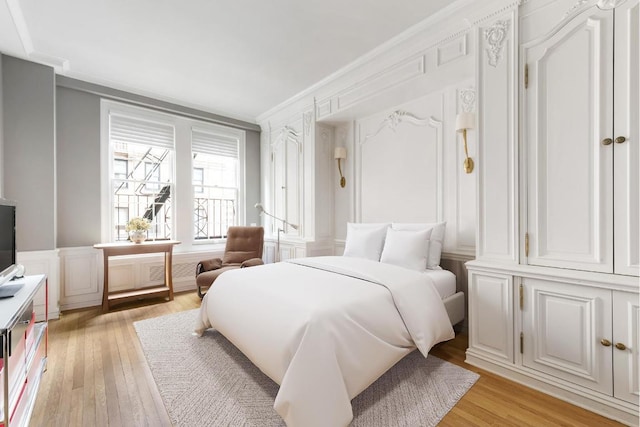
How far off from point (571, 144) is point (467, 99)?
1.11 meters

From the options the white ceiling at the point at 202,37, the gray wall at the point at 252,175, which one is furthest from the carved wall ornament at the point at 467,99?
the gray wall at the point at 252,175

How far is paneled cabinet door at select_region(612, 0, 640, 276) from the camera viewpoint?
62.9 inches

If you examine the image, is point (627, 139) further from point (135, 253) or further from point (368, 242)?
point (135, 253)

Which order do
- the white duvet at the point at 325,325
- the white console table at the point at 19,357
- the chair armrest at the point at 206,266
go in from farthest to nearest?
the chair armrest at the point at 206,266
the white duvet at the point at 325,325
the white console table at the point at 19,357

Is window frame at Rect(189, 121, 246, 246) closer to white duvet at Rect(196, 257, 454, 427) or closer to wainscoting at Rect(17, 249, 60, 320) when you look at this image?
wainscoting at Rect(17, 249, 60, 320)

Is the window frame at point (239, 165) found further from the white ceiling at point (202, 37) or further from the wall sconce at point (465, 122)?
the wall sconce at point (465, 122)

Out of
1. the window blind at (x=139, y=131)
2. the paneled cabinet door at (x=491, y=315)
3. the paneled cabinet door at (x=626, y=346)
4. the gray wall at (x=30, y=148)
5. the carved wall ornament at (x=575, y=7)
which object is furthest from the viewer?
the window blind at (x=139, y=131)

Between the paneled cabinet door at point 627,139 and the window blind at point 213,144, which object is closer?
the paneled cabinet door at point 627,139

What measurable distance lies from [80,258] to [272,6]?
3682mm

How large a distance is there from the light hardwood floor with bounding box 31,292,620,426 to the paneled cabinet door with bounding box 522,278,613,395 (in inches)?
7.6

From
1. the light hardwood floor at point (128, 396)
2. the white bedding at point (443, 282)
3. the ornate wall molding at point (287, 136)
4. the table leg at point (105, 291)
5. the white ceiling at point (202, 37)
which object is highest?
the white ceiling at point (202, 37)

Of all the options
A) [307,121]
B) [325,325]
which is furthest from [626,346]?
[307,121]

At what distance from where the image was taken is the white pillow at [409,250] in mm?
2572

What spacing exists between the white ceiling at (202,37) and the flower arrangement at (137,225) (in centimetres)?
181
